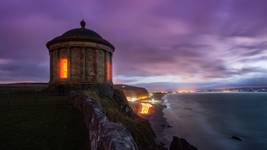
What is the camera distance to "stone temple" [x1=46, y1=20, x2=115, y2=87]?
2053 cm

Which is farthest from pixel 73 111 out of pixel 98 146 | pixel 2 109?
pixel 98 146

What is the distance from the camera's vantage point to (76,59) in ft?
67.6

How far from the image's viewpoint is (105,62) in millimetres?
22562

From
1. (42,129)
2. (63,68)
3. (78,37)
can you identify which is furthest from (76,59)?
(42,129)

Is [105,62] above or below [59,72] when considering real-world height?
above

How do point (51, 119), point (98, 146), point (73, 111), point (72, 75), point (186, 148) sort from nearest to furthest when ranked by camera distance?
point (98, 146) < point (51, 119) < point (73, 111) < point (186, 148) < point (72, 75)

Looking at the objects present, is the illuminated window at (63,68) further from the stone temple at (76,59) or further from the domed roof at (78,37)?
the domed roof at (78,37)

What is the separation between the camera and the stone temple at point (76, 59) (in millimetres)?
20531

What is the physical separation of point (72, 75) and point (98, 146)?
51.6 feet

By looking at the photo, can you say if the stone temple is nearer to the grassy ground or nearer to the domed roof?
the domed roof

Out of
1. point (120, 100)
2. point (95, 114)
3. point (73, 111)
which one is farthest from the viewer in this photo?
point (120, 100)

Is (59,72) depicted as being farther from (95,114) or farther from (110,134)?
(110,134)

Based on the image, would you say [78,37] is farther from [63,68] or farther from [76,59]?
[63,68]

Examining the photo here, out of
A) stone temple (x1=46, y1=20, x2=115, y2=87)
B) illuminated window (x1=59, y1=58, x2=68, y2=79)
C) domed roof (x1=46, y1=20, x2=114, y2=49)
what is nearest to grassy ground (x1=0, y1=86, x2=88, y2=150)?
stone temple (x1=46, y1=20, x2=115, y2=87)
